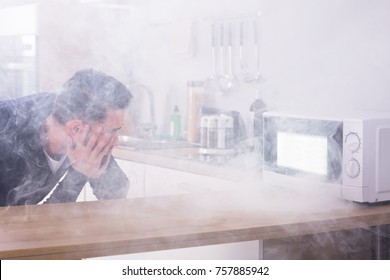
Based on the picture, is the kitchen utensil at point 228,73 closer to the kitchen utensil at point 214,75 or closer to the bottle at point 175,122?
the kitchen utensil at point 214,75

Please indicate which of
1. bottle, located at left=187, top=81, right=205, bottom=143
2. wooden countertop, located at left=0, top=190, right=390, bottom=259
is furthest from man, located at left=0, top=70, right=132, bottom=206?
bottle, located at left=187, top=81, right=205, bottom=143

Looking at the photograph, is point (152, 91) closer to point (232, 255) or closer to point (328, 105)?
point (328, 105)

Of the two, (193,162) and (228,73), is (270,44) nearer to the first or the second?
(228,73)

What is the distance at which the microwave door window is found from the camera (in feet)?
5.76

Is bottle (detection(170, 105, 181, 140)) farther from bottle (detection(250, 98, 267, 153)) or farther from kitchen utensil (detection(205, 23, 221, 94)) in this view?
bottle (detection(250, 98, 267, 153))

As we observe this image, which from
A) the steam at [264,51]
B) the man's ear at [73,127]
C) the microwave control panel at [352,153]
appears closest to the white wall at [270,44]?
the steam at [264,51]

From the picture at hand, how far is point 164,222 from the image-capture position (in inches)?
55.8

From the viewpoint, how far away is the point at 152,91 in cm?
220

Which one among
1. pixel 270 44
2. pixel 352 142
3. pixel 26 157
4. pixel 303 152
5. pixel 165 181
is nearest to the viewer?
pixel 352 142

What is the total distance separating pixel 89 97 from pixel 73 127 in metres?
0.08

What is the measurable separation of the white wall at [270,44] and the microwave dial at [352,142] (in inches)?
13.2

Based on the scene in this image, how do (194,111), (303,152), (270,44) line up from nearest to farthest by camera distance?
(303,152) → (270,44) → (194,111)

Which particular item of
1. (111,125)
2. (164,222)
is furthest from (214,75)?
(164,222)
